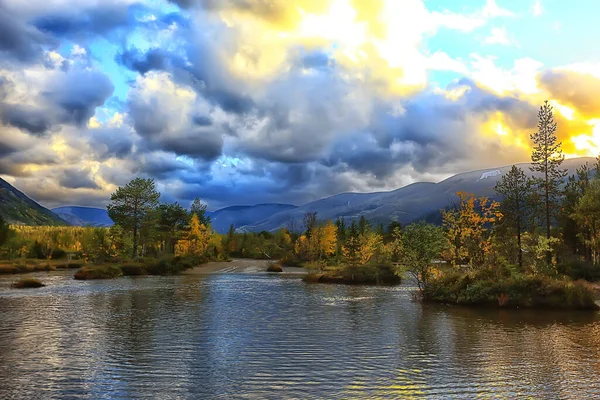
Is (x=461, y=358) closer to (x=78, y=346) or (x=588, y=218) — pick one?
(x=78, y=346)

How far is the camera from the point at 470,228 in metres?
40.6

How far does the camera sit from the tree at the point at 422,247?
113ft

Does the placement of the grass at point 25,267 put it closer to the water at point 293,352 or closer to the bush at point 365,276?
the water at point 293,352

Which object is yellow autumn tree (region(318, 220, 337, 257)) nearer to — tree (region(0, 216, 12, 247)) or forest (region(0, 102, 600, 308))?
forest (region(0, 102, 600, 308))

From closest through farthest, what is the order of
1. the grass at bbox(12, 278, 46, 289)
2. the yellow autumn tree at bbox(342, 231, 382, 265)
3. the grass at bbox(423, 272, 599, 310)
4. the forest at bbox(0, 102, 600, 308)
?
the grass at bbox(423, 272, 599, 310)
the forest at bbox(0, 102, 600, 308)
the grass at bbox(12, 278, 46, 289)
the yellow autumn tree at bbox(342, 231, 382, 265)

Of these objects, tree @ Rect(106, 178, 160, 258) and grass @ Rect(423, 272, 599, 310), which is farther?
tree @ Rect(106, 178, 160, 258)

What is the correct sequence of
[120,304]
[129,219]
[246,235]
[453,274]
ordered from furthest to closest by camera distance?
1. [246,235]
2. [129,219]
3. [453,274]
4. [120,304]

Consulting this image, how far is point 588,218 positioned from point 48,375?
192 feet

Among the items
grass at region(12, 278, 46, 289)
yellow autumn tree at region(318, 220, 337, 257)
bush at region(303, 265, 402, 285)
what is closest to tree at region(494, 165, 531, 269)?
bush at region(303, 265, 402, 285)

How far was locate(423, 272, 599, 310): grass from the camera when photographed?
96.1ft

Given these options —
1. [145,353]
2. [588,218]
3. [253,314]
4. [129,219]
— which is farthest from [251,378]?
[129,219]

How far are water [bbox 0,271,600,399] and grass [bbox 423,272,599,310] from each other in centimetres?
206

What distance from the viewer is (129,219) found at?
281 ft

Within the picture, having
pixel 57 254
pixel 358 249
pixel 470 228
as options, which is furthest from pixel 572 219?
pixel 57 254
